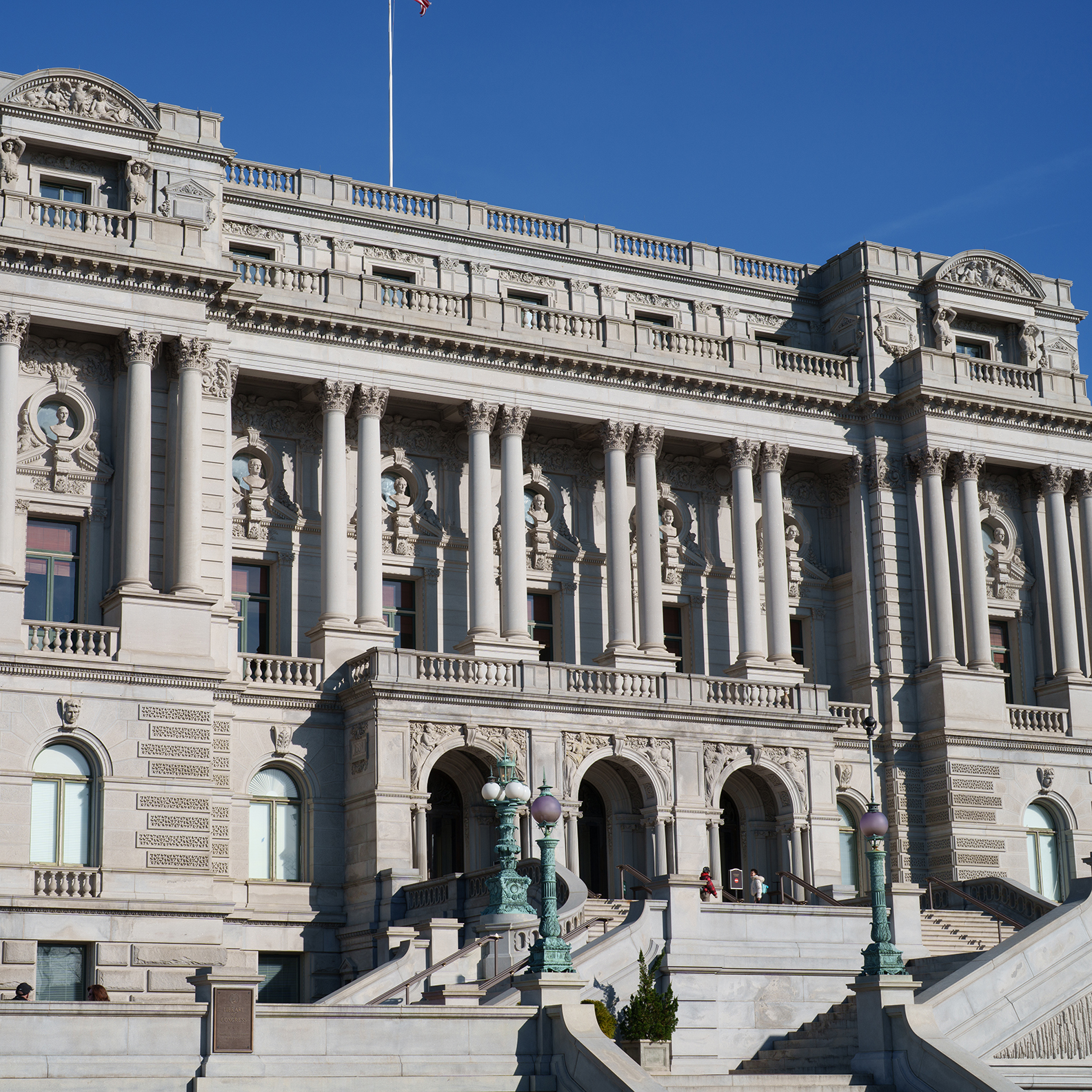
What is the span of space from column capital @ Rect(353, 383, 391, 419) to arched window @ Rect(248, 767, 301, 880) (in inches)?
412

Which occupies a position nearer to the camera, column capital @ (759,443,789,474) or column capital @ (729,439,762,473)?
column capital @ (729,439,762,473)

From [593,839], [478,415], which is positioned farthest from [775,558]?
[593,839]

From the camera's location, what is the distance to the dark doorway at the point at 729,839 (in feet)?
175

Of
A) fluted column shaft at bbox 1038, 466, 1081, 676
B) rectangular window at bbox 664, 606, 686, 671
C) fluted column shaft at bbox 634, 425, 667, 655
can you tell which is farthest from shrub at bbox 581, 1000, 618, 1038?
fluted column shaft at bbox 1038, 466, 1081, 676

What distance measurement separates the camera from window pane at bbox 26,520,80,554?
1874 inches

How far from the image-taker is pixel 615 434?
182ft

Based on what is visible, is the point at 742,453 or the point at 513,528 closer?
the point at 513,528

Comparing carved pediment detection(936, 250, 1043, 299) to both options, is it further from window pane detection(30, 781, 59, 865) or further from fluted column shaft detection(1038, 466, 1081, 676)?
window pane detection(30, 781, 59, 865)

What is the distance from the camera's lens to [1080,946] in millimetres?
39219

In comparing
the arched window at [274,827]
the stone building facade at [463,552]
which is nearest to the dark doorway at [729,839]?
the stone building facade at [463,552]

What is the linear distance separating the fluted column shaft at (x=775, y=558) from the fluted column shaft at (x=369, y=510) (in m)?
12.1

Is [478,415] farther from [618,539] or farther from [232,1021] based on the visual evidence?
[232,1021]

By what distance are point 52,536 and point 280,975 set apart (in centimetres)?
1240

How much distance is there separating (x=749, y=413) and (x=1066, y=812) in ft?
50.7
